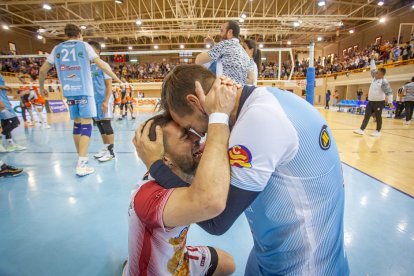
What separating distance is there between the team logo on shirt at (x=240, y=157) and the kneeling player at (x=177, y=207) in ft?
0.09

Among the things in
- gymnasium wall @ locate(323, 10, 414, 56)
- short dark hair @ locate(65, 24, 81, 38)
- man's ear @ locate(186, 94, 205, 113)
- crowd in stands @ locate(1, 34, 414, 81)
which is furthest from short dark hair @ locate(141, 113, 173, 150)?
gymnasium wall @ locate(323, 10, 414, 56)

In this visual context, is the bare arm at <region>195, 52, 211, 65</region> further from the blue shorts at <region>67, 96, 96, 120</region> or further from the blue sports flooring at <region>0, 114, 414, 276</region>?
the blue shorts at <region>67, 96, 96, 120</region>

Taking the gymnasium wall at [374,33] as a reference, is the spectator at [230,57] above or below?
below

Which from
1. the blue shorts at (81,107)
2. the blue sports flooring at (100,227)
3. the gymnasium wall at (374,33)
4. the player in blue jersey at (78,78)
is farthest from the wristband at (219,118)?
the gymnasium wall at (374,33)

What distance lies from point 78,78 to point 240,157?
10.3ft

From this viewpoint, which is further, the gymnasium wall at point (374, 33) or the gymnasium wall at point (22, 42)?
the gymnasium wall at point (22, 42)

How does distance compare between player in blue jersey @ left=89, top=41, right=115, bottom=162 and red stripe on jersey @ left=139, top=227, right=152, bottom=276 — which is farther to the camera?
player in blue jersey @ left=89, top=41, right=115, bottom=162

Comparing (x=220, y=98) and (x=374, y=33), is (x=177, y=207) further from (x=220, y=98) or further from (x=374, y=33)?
(x=374, y=33)

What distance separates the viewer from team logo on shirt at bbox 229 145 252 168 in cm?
72

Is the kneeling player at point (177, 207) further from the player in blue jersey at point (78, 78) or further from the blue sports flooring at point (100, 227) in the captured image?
the player in blue jersey at point (78, 78)

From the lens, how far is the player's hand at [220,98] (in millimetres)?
816

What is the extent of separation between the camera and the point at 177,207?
2.47ft

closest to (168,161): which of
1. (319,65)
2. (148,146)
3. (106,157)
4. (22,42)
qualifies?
(148,146)

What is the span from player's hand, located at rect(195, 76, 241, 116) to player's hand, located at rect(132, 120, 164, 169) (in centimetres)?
24
